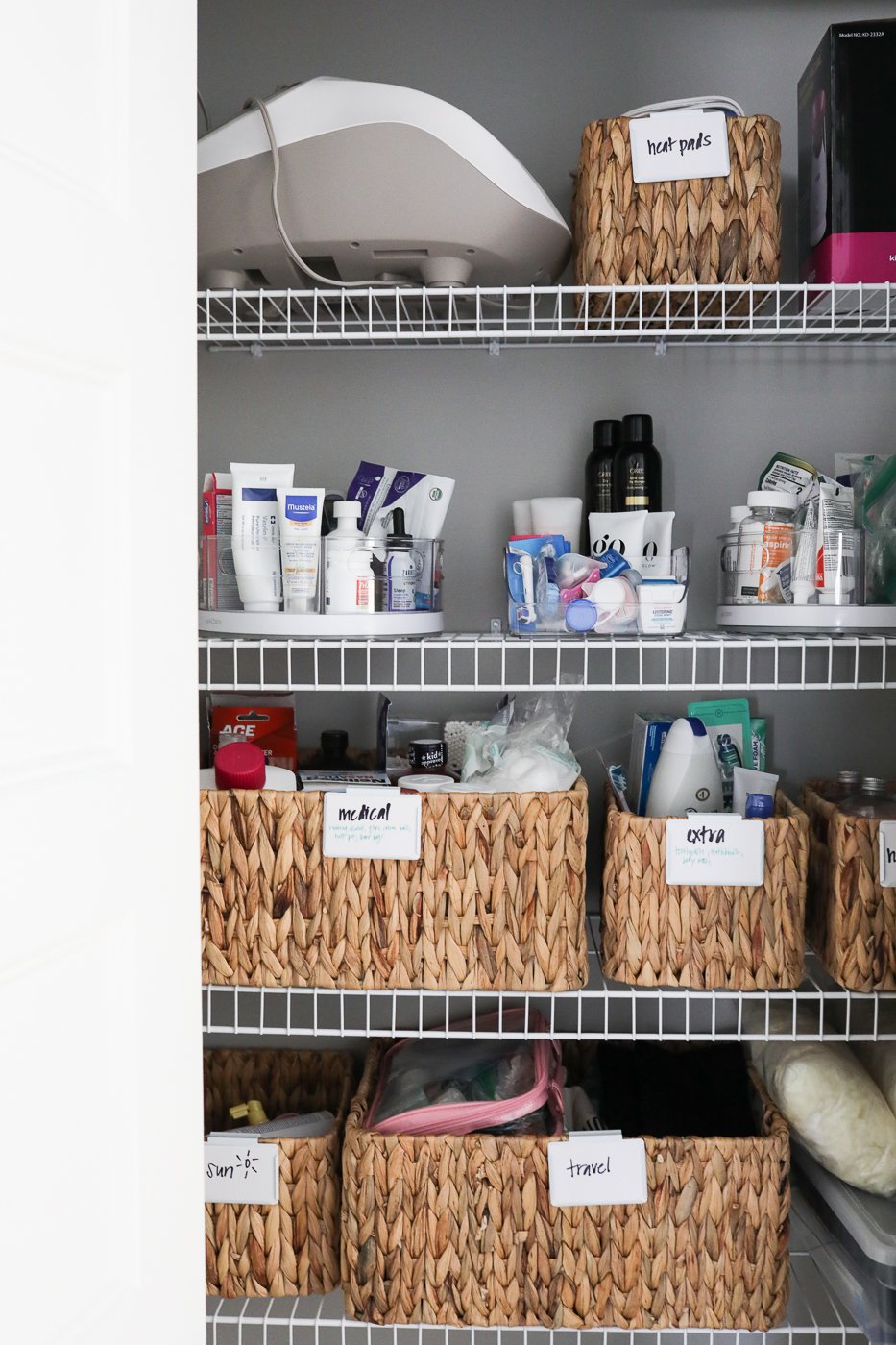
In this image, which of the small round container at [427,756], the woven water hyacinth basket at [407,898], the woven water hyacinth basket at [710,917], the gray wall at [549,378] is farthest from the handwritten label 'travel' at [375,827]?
the gray wall at [549,378]

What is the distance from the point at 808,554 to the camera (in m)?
1.19

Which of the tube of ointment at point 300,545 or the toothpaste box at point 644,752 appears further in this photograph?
the toothpaste box at point 644,752

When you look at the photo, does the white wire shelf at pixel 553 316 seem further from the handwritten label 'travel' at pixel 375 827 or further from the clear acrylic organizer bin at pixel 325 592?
the handwritten label 'travel' at pixel 375 827

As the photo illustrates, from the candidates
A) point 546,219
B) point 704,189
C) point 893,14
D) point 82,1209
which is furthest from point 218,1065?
point 893,14

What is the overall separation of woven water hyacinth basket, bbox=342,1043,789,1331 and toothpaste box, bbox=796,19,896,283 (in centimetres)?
102

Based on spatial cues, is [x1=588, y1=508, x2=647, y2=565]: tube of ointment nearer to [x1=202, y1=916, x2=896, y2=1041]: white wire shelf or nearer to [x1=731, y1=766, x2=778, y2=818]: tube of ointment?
[x1=731, y1=766, x2=778, y2=818]: tube of ointment

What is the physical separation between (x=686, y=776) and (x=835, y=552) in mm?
313

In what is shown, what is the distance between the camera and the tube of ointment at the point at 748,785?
1198mm

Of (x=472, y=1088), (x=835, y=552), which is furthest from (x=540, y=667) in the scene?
(x=472, y=1088)

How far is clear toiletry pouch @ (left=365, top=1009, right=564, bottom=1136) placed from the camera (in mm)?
1183

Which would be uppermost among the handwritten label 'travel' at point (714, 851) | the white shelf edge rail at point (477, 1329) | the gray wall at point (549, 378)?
the gray wall at point (549, 378)

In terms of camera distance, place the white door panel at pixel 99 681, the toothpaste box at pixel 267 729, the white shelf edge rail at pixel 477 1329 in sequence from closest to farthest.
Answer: the white door panel at pixel 99 681
the white shelf edge rail at pixel 477 1329
the toothpaste box at pixel 267 729

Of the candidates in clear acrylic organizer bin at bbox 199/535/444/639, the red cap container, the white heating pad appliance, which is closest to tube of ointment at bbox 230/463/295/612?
clear acrylic organizer bin at bbox 199/535/444/639

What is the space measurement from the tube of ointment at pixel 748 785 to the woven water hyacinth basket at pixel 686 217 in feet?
1.90
